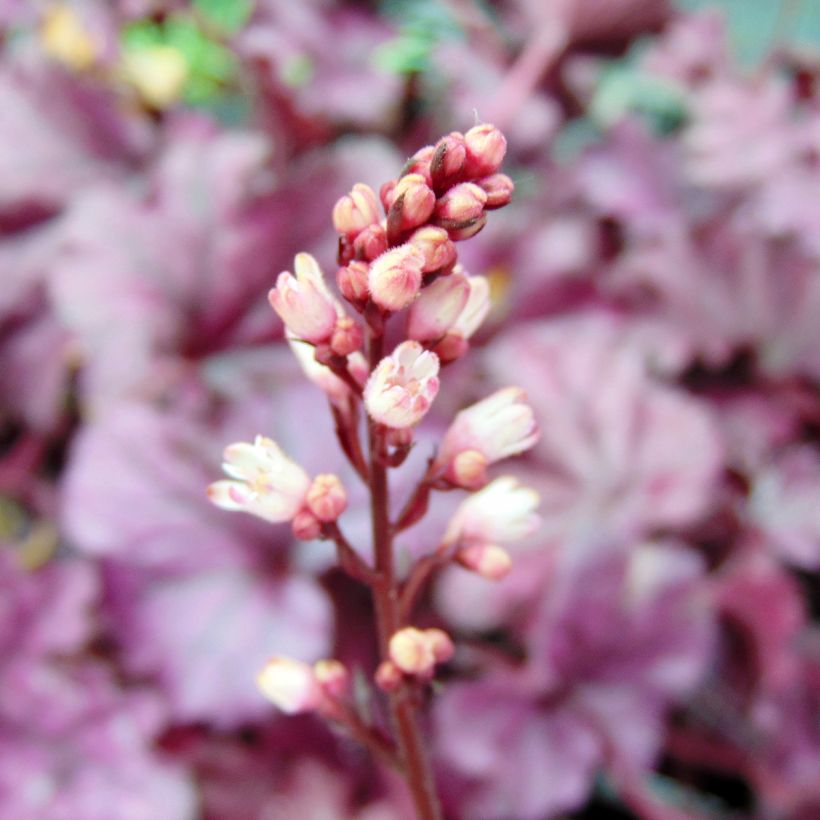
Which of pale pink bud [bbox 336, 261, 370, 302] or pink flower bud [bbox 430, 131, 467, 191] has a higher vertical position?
pink flower bud [bbox 430, 131, 467, 191]

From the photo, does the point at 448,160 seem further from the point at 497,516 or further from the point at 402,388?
the point at 497,516

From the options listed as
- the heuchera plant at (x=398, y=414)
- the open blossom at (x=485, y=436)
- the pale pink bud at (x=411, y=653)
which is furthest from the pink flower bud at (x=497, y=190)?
the pale pink bud at (x=411, y=653)

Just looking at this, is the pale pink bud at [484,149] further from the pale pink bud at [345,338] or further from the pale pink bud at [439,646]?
the pale pink bud at [439,646]

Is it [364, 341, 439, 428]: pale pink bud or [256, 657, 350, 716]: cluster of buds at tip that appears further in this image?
[256, 657, 350, 716]: cluster of buds at tip

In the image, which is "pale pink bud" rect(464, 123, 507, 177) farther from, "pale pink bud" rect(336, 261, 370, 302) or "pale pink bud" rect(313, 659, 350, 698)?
"pale pink bud" rect(313, 659, 350, 698)

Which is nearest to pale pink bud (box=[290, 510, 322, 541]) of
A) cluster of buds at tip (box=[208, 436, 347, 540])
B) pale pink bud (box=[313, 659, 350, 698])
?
cluster of buds at tip (box=[208, 436, 347, 540])

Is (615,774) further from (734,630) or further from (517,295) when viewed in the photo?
(517,295)

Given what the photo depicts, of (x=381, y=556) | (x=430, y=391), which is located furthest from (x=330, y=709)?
(x=430, y=391)
